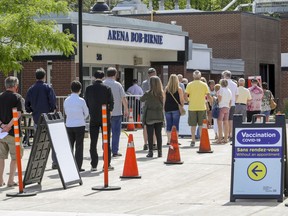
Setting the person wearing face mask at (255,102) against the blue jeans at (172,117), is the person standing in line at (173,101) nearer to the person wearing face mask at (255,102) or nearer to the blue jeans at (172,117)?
the blue jeans at (172,117)

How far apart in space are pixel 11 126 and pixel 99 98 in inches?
111

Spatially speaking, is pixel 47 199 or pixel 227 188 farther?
pixel 227 188

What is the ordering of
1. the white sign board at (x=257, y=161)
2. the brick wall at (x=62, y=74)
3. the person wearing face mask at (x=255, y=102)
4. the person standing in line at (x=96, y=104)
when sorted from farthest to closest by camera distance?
the brick wall at (x=62, y=74), the person wearing face mask at (x=255, y=102), the person standing in line at (x=96, y=104), the white sign board at (x=257, y=161)

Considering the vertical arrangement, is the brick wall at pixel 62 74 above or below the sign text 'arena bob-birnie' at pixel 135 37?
below

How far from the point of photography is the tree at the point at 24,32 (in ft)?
80.7

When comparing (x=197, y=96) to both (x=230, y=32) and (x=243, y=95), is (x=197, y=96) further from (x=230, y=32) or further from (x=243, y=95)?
(x=230, y=32)

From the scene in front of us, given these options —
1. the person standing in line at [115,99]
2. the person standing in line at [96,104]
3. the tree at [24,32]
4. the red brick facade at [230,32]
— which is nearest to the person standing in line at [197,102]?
the person standing in line at [115,99]

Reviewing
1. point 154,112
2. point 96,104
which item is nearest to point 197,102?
point 154,112

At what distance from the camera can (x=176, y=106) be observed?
22.0 meters

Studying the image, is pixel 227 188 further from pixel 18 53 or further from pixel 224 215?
pixel 18 53

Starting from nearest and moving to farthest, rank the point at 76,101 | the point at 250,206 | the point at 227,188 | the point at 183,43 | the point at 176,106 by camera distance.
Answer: the point at 250,206
the point at 227,188
the point at 76,101
the point at 176,106
the point at 183,43

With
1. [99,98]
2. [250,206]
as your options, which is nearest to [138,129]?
[99,98]

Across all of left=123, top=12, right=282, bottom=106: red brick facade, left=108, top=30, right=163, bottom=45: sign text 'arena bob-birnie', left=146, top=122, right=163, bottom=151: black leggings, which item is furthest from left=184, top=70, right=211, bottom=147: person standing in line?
left=123, top=12, right=282, bottom=106: red brick facade

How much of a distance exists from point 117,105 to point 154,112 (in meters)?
0.87
